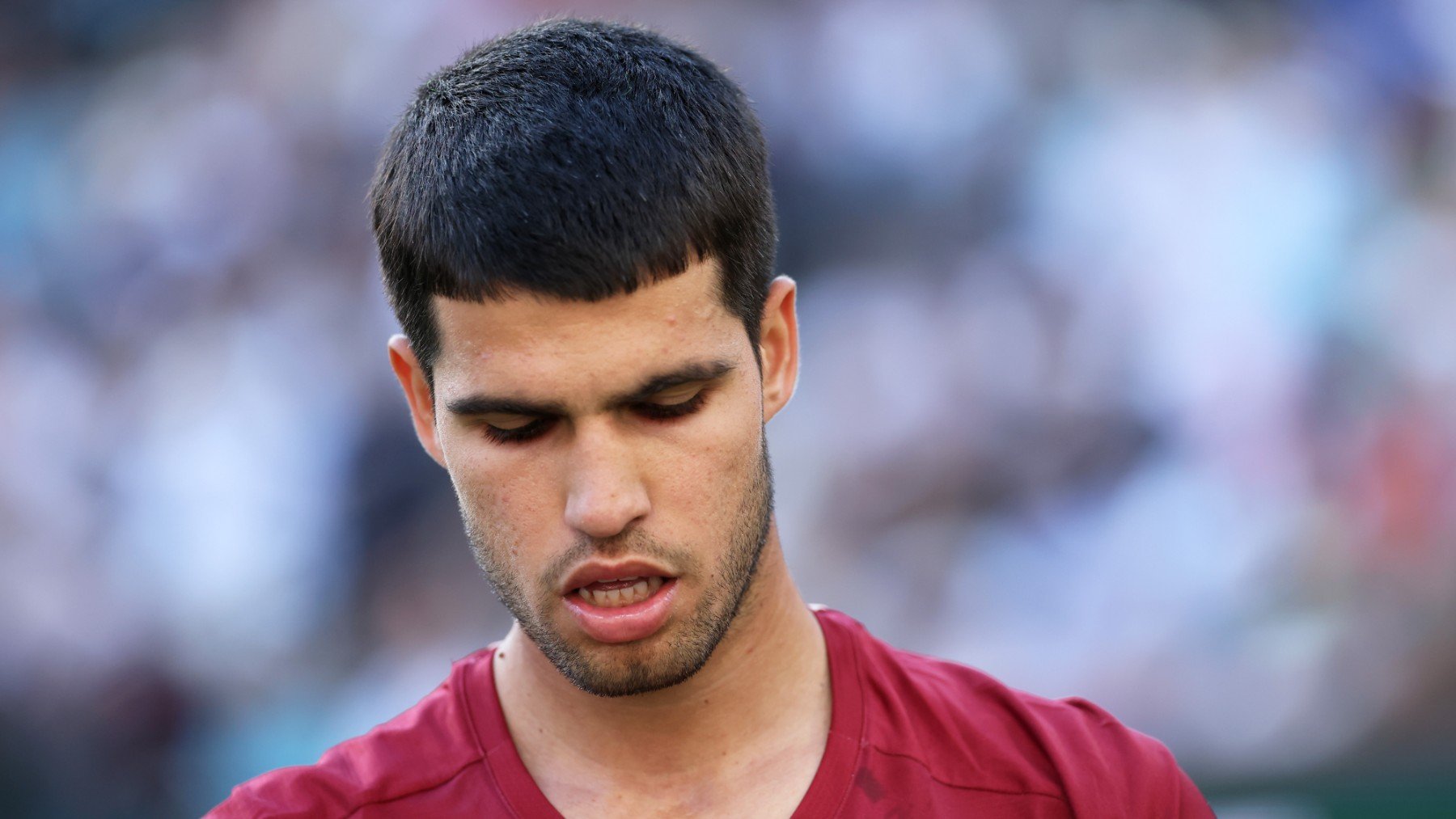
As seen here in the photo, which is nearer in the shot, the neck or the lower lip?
the lower lip

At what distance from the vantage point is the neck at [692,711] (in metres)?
2.09

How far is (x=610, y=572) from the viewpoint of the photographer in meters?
1.88

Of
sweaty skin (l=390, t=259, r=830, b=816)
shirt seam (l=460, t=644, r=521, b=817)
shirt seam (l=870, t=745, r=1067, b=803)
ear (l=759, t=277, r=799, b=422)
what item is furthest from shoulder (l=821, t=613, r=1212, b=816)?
shirt seam (l=460, t=644, r=521, b=817)

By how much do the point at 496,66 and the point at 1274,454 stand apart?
11.7ft

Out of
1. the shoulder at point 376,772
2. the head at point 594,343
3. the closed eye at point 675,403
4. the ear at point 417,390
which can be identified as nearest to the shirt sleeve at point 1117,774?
the head at point 594,343

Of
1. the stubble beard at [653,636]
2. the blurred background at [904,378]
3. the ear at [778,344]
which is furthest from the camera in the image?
the blurred background at [904,378]

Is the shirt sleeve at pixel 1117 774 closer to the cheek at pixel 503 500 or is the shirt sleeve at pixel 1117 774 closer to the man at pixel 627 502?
the man at pixel 627 502

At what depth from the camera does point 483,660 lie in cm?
227

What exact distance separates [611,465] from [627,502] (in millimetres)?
55

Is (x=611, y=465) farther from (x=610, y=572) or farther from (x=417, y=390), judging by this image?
(x=417, y=390)

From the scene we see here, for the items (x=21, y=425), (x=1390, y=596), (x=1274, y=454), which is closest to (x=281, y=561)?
(x=21, y=425)

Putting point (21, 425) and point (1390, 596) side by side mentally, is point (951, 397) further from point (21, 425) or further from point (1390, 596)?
point (21, 425)

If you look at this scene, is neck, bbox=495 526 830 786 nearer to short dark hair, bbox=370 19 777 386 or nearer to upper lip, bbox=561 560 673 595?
upper lip, bbox=561 560 673 595

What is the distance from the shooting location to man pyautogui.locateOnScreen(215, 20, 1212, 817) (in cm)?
188
